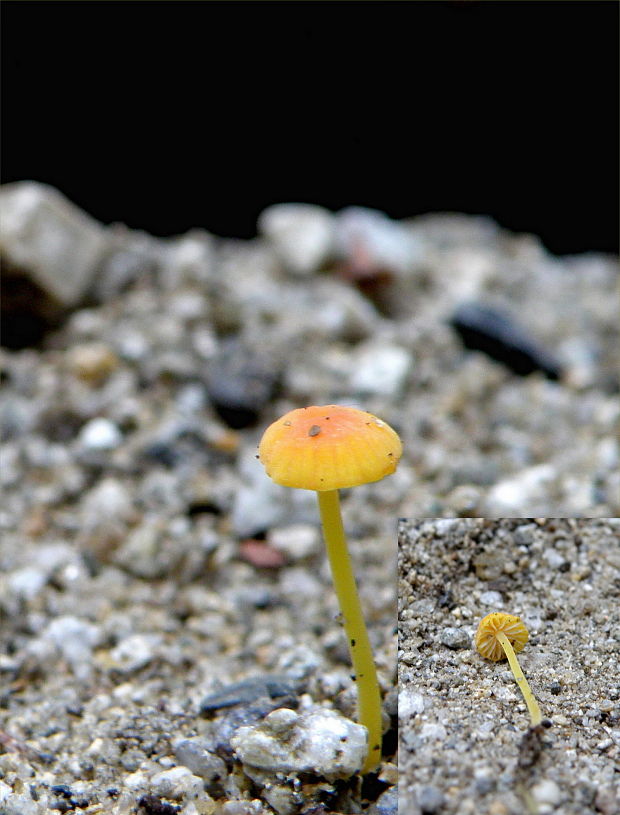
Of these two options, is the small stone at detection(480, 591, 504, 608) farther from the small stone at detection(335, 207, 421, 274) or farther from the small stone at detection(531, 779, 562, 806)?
the small stone at detection(335, 207, 421, 274)

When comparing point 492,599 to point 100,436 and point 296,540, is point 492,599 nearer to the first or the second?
point 296,540

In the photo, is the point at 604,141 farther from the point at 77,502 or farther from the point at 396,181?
the point at 77,502

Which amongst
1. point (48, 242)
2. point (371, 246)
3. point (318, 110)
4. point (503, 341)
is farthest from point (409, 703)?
point (318, 110)

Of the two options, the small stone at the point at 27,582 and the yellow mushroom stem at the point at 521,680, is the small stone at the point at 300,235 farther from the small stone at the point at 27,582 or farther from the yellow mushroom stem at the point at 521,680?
the yellow mushroom stem at the point at 521,680

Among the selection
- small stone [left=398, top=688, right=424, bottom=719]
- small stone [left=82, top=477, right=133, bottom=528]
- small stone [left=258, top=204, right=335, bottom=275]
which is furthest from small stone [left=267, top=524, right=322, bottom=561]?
small stone [left=258, top=204, right=335, bottom=275]

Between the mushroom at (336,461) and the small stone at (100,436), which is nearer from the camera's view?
the mushroom at (336,461)

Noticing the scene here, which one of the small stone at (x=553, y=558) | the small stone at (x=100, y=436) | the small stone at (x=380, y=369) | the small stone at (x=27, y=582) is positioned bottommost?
the small stone at (x=380, y=369)

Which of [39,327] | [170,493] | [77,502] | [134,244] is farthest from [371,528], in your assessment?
[134,244]

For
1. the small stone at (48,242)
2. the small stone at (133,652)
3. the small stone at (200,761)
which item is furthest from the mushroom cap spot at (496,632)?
the small stone at (48,242)

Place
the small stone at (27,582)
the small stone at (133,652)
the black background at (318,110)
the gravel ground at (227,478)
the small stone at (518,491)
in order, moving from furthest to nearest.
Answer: the black background at (318,110), the small stone at (518,491), the small stone at (27,582), the small stone at (133,652), the gravel ground at (227,478)
